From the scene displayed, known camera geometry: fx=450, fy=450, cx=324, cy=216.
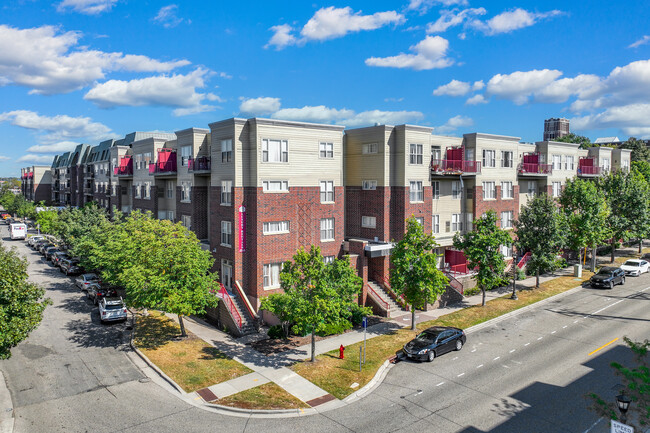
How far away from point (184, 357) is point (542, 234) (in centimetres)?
3014

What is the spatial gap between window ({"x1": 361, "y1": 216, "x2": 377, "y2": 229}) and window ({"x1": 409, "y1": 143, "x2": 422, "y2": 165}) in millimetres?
5587

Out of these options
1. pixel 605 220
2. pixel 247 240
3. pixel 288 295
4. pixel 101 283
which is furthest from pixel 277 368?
pixel 605 220

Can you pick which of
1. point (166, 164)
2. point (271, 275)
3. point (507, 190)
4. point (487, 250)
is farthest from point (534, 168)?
point (166, 164)

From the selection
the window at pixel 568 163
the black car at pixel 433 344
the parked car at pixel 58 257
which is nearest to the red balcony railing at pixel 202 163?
the black car at pixel 433 344

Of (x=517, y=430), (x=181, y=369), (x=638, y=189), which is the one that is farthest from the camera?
(x=638, y=189)

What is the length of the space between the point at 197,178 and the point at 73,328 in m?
14.2

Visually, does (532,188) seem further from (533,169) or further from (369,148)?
(369,148)

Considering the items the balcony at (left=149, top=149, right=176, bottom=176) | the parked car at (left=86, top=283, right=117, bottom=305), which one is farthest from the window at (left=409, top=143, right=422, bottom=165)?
the parked car at (left=86, top=283, right=117, bottom=305)

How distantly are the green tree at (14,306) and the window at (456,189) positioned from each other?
3385 cm

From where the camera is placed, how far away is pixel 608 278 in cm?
4019

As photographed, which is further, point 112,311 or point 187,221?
point 187,221

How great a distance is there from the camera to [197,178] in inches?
1459

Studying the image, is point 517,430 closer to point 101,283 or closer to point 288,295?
point 288,295

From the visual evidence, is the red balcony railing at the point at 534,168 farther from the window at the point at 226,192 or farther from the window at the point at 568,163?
the window at the point at 226,192
